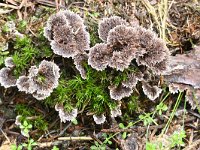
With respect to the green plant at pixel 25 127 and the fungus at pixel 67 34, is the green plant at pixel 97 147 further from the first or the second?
the fungus at pixel 67 34

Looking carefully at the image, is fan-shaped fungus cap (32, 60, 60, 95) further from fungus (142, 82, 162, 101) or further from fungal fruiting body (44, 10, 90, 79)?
fungus (142, 82, 162, 101)

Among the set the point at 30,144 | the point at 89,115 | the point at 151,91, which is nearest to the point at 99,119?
the point at 89,115

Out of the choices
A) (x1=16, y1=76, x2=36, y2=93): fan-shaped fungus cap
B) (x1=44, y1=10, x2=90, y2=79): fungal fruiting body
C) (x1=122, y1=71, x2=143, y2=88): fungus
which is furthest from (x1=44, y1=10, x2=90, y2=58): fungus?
(x1=122, y1=71, x2=143, y2=88): fungus

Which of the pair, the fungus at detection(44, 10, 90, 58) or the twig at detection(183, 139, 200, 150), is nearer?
the fungus at detection(44, 10, 90, 58)

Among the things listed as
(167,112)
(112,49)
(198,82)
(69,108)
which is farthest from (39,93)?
(198,82)

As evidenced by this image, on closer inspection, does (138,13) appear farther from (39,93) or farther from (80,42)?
(39,93)

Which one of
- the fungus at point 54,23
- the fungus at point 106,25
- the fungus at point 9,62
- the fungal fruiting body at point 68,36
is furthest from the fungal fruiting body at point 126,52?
the fungus at point 9,62

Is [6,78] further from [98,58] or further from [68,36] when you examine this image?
[98,58]
